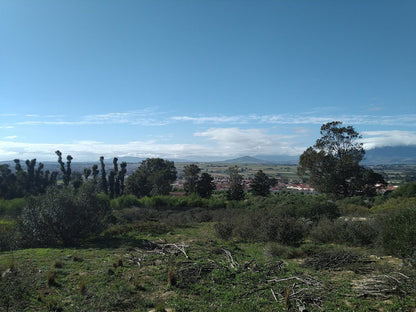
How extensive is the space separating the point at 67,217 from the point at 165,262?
837 cm

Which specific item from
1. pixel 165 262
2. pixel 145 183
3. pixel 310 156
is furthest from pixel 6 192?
pixel 310 156

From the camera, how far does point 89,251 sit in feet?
42.8

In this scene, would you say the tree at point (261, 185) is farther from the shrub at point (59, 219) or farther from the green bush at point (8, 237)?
the green bush at point (8, 237)

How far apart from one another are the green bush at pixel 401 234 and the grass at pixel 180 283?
901 millimetres

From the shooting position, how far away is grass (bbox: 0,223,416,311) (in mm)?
6410

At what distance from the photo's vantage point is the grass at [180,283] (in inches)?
252

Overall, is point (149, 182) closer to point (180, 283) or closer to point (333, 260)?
point (180, 283)

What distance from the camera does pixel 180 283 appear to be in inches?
315

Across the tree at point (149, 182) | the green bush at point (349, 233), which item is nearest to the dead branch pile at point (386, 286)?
the green bush at point (349, 233)

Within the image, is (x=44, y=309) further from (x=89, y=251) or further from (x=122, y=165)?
(x=122, y=165)

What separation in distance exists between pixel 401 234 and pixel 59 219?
17119mm

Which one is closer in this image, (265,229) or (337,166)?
(265,229)

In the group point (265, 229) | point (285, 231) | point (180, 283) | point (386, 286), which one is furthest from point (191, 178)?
point (386, 286)

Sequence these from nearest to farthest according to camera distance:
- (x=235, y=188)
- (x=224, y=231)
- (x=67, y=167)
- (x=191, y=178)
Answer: (x=224, y=231), (x=235, y=188), (x=191, y=178), (x=67, y=167)
